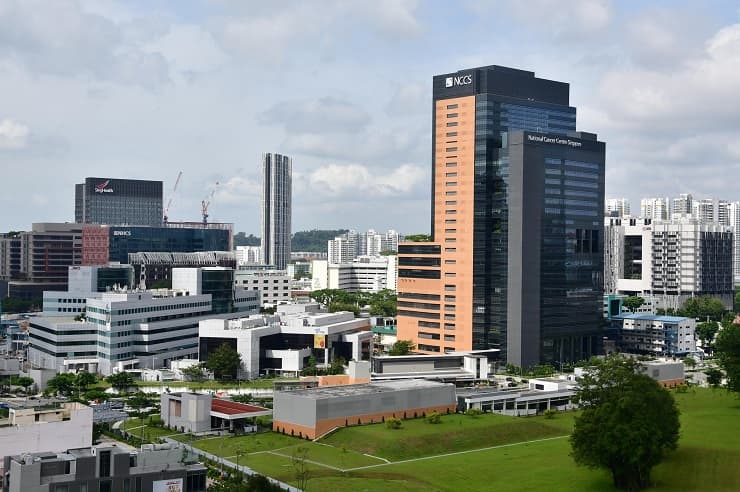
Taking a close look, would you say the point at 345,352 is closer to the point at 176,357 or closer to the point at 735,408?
the point at 176,357

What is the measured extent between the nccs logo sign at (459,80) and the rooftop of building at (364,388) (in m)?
45.0

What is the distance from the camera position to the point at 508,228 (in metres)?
125

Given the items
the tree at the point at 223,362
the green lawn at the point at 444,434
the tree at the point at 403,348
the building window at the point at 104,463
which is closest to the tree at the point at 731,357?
the green lawn at the point at 444,434

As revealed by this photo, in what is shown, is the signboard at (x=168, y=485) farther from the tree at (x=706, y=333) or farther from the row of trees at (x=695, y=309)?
the row of trees at (x=695, y=309)

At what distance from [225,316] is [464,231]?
38.8m

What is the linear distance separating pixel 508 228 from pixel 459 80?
69.3ft

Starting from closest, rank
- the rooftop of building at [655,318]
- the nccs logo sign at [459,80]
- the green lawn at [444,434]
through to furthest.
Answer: the green lawn at [444,434]
the nccs logo sign at [459,80]
the rooftop of building at [655,318]

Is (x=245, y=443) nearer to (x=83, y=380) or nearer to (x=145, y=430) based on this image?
(x=145, y=430)

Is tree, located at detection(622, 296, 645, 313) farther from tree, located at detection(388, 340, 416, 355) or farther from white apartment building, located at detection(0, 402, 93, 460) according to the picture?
white apartment building, located at detection(0, 402, 93, 460)

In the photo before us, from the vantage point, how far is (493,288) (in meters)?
126

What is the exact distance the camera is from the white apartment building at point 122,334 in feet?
380

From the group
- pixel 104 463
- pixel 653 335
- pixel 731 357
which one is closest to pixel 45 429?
pixel 104 463

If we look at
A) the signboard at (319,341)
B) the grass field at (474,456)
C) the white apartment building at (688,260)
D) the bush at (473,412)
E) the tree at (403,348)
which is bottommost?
the grass field at (474,456)

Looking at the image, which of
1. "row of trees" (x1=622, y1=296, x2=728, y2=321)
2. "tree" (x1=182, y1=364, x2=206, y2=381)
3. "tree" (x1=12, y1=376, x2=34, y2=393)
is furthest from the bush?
"row of trees" (x1=622, y1=296, x2=728, y2=321)
